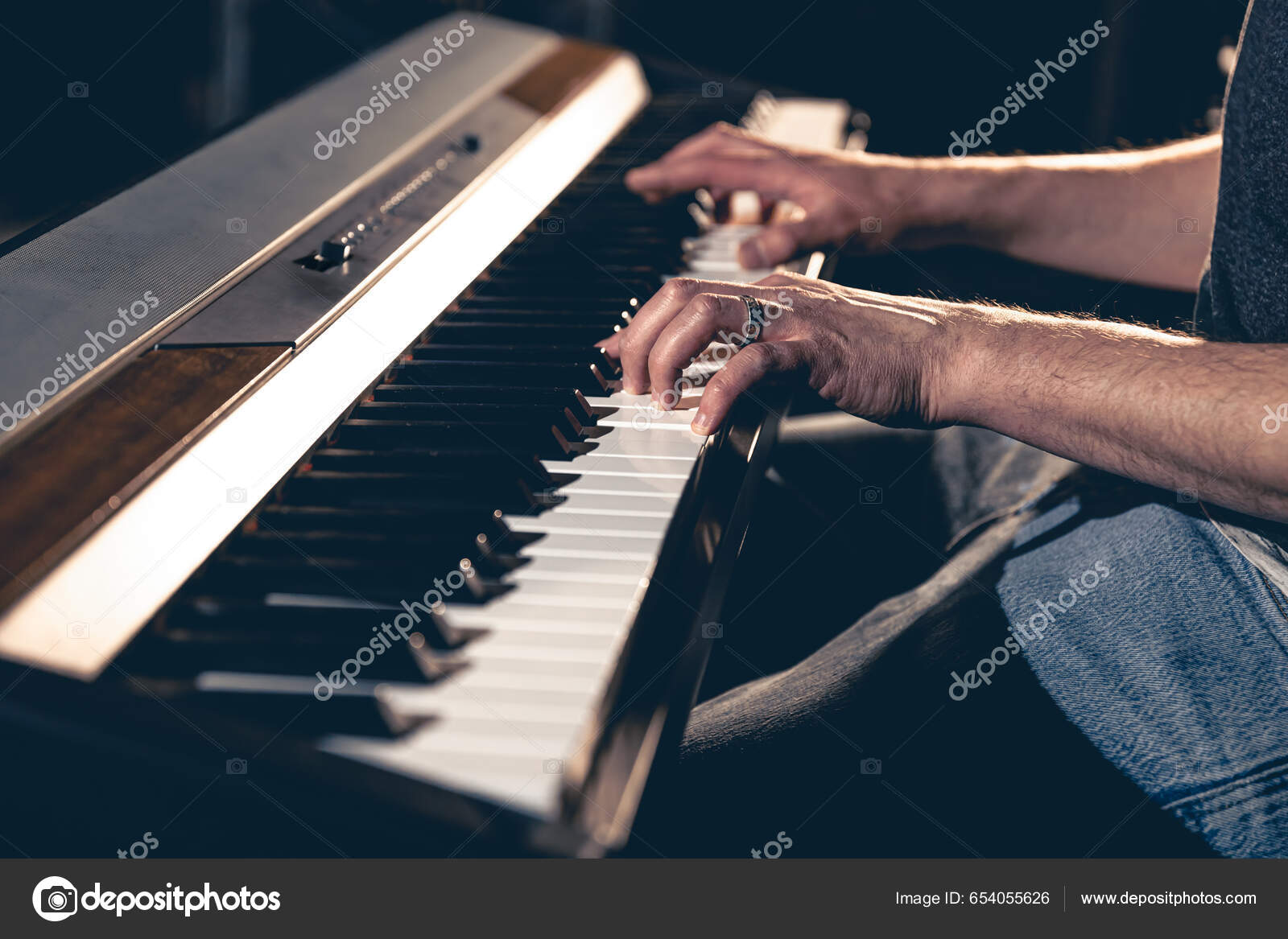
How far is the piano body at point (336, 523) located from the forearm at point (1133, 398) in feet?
0.62

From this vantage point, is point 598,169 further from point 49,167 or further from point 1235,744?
point 1235,744

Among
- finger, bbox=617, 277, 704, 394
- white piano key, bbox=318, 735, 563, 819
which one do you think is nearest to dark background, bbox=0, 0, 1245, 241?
finger, bbox=617, 277, 704, 394

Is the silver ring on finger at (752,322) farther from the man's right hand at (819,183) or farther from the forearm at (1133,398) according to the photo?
the man's right hand at (819,183)

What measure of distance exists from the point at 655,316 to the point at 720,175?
517 millimetres

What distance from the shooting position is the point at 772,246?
1.15 metres

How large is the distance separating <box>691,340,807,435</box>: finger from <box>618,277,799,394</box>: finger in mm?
58

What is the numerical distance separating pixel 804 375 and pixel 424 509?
0.34m

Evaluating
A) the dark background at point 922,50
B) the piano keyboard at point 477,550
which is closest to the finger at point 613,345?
the piano keyboard at point 477,550

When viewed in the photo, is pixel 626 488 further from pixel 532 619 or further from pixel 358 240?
pixel 358 240

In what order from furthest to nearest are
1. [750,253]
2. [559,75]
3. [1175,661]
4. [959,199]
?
1. [559,75]
2. [959,199]
3. [750,253]
4. [1175,661]

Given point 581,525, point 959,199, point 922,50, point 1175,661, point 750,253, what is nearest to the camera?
point 581,525

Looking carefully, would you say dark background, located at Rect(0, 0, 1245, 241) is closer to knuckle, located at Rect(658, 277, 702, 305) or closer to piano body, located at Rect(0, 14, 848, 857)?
piano body, located at Rect(0, 14, 848, 857)

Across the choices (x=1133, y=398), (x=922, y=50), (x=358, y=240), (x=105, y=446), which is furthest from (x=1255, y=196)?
(x=922, y=50)
